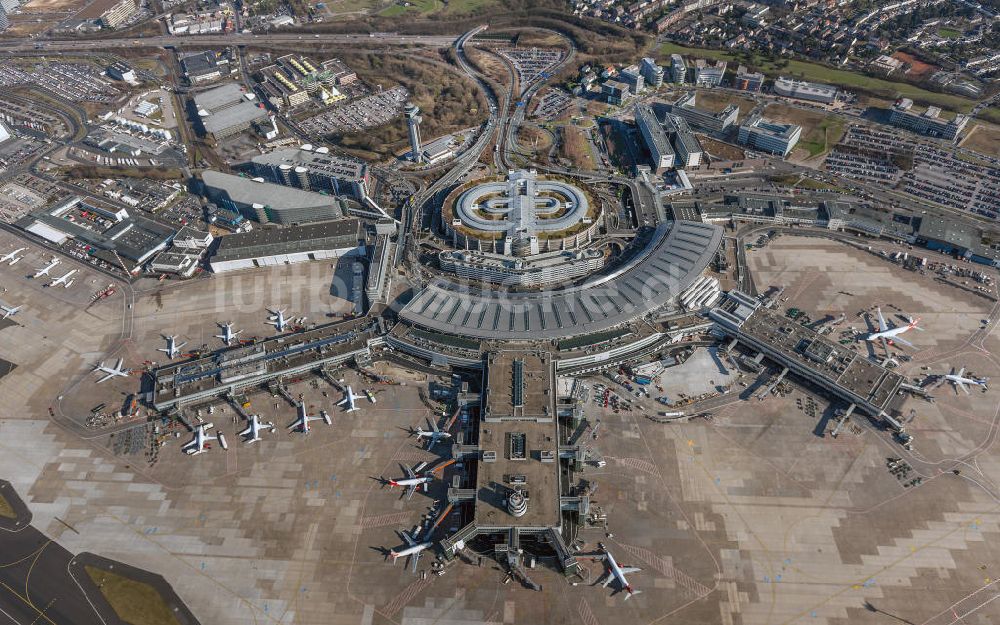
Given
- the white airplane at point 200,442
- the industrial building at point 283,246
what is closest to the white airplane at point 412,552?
the white airplane at point 200,442

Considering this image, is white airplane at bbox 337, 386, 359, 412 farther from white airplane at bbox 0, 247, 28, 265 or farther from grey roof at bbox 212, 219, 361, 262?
white airplane at bbox 0, 247, 28, 265

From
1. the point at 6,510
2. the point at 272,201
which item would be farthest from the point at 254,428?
the point at 272,201

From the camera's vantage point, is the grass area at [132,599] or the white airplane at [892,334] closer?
the grass area at [132,599]

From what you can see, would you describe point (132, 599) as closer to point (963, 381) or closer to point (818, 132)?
point (963, 381)

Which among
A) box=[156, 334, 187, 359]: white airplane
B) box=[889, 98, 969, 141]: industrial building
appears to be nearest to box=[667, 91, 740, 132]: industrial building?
box=[889, 98, 969, 141]: industrial building

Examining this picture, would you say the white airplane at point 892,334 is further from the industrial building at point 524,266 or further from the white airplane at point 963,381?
the industrial building at point 524,266
